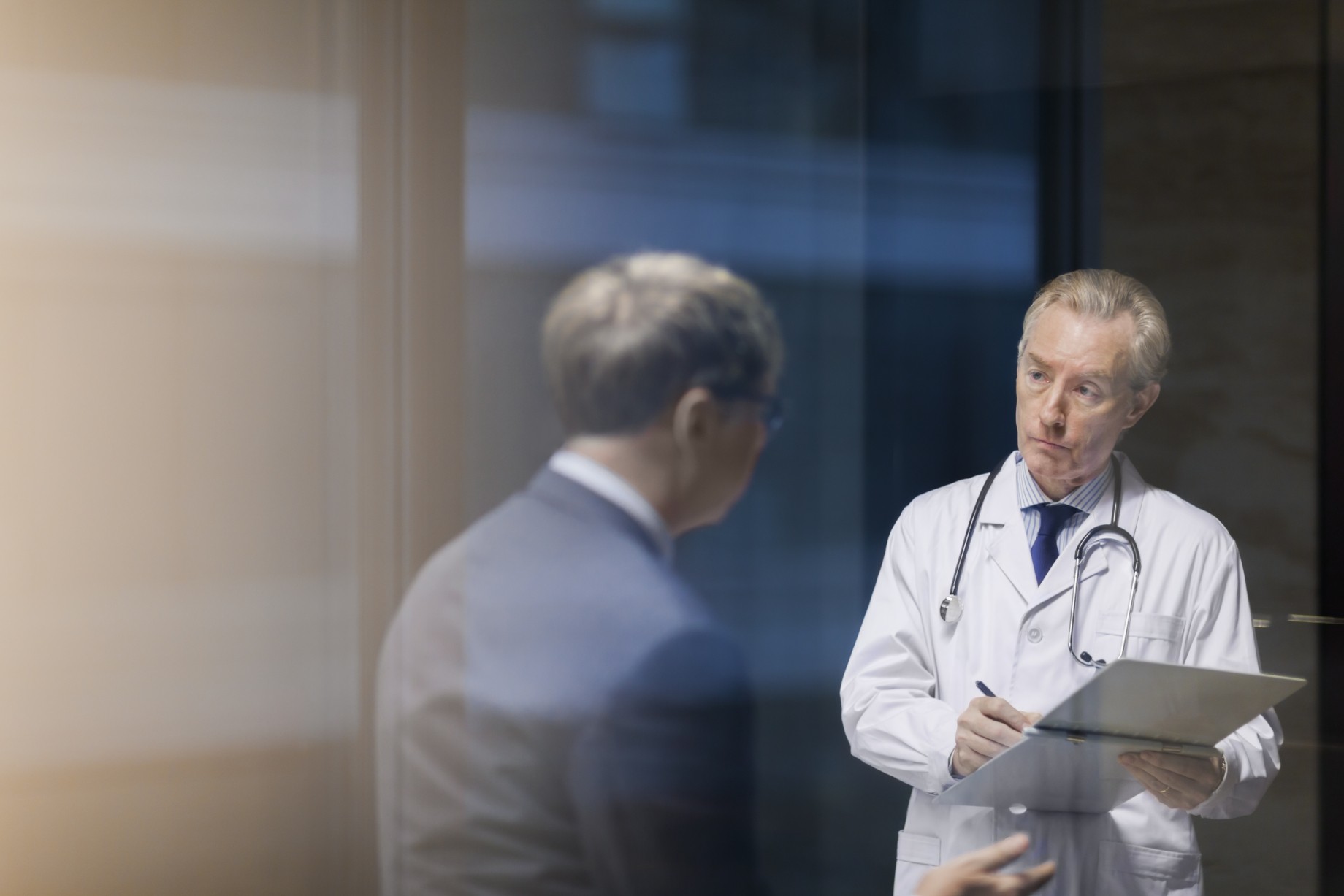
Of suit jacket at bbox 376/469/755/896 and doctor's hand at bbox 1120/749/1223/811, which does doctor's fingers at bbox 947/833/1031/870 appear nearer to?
doctor's hand at bbox 1120/749/1223/811

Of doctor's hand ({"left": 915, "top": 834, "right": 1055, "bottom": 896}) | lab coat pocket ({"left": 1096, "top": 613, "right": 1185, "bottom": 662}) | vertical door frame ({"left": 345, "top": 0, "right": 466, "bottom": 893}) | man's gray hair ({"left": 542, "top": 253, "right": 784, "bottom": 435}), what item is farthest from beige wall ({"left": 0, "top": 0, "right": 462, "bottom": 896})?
lab coat pocket ({"left": 1096, "top": 613, "right": 1185, "bottom": 662})

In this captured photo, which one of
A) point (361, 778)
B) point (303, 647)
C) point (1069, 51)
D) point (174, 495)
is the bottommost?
point (361, 778)

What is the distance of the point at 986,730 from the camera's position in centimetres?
127

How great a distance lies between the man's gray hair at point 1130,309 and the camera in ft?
4.33

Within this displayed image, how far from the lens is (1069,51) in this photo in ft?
6.44

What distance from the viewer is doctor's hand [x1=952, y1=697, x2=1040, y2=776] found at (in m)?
1.26

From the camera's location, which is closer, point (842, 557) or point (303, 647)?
point (303, 647)

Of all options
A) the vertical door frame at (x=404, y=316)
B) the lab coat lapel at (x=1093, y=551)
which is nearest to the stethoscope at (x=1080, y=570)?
the lab coat lapel at (x=1093, y=551)

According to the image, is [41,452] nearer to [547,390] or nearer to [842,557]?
[547,390]

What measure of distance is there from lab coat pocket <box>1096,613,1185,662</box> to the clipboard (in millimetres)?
110

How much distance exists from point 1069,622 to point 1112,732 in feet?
0.59

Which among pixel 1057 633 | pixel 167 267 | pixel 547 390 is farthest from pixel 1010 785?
pixel 167 267

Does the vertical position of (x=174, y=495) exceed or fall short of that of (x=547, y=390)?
it falls short

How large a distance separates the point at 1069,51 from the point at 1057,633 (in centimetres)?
108
